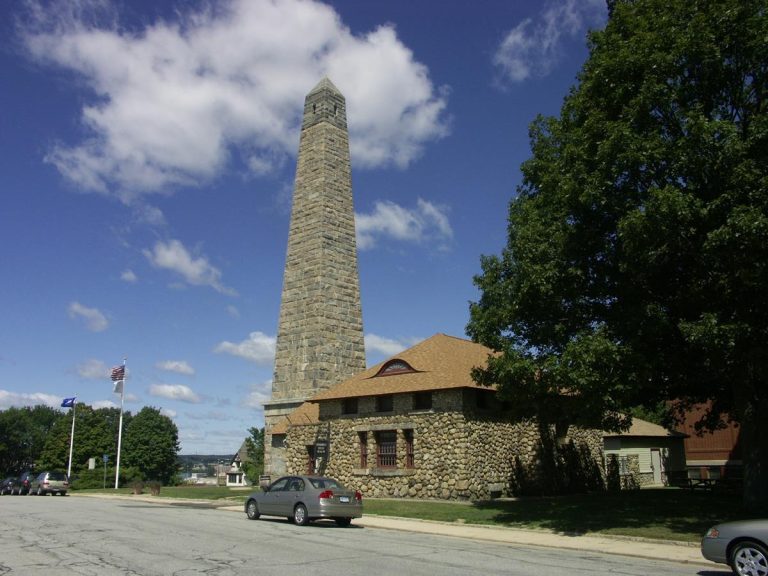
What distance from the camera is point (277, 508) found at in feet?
59.4

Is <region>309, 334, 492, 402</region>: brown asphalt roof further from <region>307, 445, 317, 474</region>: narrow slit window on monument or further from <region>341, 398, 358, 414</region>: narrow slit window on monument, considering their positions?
<region>307, 445, 317, 474</region>: narrow slit window on monument

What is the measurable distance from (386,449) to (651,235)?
1542 centimetres

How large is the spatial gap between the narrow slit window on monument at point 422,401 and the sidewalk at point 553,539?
6378 millimetres

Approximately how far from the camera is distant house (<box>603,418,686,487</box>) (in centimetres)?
3528

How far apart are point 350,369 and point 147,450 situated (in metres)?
57.2

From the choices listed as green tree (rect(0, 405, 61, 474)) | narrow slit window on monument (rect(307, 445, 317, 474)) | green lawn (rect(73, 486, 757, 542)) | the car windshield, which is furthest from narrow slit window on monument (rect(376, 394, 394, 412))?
green tree (rect(0, 405, 61, 474))

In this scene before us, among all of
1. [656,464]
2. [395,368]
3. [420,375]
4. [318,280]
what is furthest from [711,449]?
[318,280]

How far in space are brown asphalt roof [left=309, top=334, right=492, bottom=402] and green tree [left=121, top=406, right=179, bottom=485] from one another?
6083 centimetres

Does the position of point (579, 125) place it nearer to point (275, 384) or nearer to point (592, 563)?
point (592, 563)

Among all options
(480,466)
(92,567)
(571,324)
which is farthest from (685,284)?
(92,567)

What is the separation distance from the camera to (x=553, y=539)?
14711mm

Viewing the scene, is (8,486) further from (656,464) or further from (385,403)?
(656,464)

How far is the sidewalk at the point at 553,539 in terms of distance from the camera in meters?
12.4

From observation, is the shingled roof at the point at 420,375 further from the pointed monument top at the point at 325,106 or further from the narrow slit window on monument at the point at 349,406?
the pointed monument top at the point at 325,106
